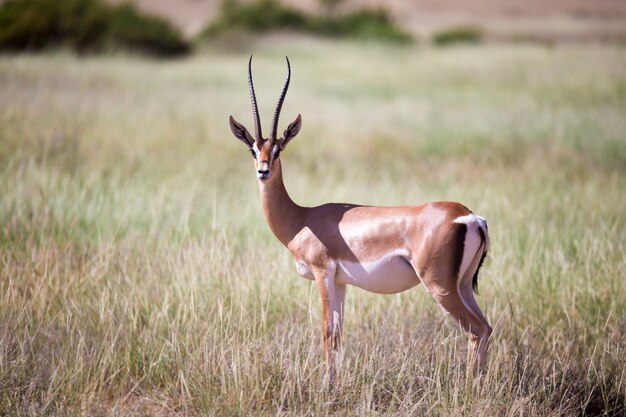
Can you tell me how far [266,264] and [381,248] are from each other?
188 centimetres

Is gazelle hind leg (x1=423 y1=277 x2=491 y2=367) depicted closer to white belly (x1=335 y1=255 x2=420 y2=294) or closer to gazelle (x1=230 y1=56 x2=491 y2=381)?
gazelle (x1=230 y1=56 x2=491 y2=381)

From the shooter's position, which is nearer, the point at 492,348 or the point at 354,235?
the point at 354,235

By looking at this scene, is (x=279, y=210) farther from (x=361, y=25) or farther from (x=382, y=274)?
(x=361, y=25)

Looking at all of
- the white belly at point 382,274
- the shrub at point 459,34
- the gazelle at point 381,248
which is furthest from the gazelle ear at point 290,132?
the shrub at point 459,34

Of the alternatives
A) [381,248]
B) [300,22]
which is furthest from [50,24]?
[381,248]

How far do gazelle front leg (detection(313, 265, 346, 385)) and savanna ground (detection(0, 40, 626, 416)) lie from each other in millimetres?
93

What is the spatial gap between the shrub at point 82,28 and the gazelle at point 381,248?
23708 mm

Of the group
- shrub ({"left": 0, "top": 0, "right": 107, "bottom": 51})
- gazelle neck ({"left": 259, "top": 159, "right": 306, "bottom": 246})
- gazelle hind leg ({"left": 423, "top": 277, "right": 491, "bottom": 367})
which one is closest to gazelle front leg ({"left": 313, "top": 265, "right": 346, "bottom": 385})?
gazelle neck ({"left": 259, "top": 159, "right": 306, "bottom": 246})

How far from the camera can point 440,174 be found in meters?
10.6

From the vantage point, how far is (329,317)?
149 inches

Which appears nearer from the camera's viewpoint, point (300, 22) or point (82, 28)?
point (82, 28)

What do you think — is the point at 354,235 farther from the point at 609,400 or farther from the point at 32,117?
the point at 32,117

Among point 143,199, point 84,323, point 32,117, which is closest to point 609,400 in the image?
point 84,323

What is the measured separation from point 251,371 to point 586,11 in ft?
140
